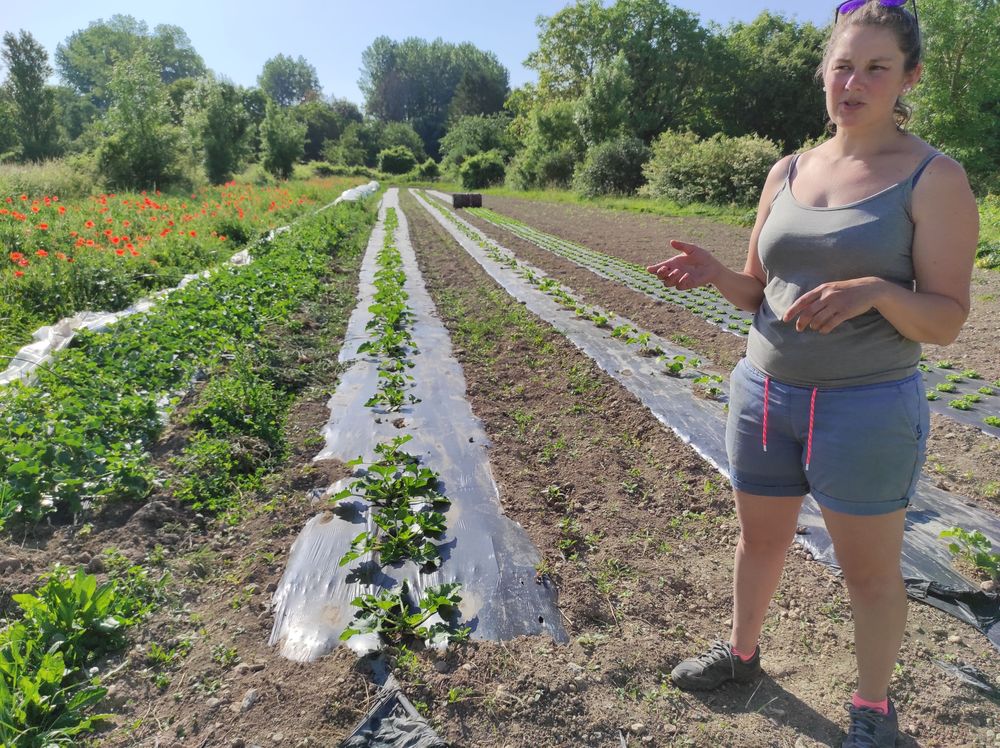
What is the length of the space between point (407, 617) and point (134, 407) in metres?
2.50

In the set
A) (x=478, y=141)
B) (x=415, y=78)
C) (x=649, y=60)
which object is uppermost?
(x=415, y=78)

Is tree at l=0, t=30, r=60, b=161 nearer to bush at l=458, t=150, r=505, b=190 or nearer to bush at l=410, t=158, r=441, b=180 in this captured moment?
bush at l=458, t=150, r=505, b=190

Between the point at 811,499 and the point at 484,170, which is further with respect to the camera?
the point at 484,170

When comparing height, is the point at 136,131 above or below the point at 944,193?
above

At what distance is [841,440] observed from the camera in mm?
1473

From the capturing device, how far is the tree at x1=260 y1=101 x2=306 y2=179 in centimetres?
3472

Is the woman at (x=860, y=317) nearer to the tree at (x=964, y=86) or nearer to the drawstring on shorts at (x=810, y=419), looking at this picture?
the drawstring on shorts at (x=810, y=419)

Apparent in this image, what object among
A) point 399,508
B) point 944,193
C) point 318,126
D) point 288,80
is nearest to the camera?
point 944,193

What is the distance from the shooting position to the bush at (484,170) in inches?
1738

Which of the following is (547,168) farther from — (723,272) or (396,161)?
(723,272)

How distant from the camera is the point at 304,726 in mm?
1953

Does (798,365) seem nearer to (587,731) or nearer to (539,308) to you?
(587,731)

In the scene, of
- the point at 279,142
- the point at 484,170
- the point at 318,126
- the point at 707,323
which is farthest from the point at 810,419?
the point at 318,126

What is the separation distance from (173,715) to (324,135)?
81637mm
